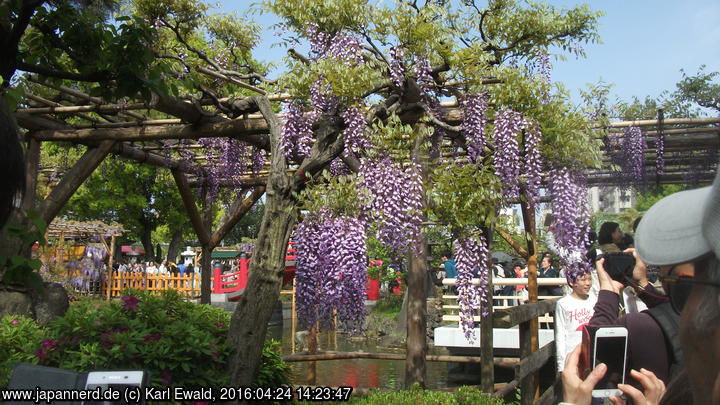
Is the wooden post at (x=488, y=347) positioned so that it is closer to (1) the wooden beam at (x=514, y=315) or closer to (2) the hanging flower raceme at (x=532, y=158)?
(1) the wooden beam at (x=514, y=315)

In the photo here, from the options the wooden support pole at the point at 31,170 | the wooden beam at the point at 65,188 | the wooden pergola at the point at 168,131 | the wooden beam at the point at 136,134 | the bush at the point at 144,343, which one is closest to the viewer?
the bush at the point at 144,343

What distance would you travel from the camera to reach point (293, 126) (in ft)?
16.5

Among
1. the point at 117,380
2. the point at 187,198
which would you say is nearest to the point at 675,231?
the point at 117,380

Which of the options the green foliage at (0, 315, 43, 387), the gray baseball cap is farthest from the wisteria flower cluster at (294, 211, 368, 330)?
the gray baseball cap

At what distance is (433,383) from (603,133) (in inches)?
229

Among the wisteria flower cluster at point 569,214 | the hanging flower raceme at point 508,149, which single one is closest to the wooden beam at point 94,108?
the hanging flower raceme at point 508,149

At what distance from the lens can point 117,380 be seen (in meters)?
2.10

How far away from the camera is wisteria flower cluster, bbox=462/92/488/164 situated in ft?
16.4

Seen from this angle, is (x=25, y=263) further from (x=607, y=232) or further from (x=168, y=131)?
(x=168, y=131)

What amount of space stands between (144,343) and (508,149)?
292cm

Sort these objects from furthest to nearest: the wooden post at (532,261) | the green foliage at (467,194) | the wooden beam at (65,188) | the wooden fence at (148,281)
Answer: the wooden fence at (148,281) < the wooden beam at (65,188) < the wooden post at (532,261) < the green foliage at (467,194)

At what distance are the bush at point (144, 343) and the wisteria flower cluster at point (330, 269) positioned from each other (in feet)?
3.55

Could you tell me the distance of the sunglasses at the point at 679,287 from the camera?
72 centimetres

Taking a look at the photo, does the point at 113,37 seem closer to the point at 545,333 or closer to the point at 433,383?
the point at 545,333
